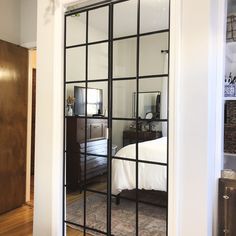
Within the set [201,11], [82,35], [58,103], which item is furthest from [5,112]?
[201,11]

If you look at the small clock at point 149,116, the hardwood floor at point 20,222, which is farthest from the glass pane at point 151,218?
the hardwood floor at point 20,222

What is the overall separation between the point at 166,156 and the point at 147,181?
0.92ft

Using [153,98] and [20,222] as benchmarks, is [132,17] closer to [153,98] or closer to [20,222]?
[153,98]

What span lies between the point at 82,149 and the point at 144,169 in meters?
0.67

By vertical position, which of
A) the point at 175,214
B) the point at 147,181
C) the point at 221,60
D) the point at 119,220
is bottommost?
the point at 119,220

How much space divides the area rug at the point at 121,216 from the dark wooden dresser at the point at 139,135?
0.51 m

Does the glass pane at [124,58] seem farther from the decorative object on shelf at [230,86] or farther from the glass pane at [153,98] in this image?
the decorative object on shelf at [230,86]

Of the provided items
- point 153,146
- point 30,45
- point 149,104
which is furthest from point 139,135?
point 30,45

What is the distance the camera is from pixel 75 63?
2.36 m

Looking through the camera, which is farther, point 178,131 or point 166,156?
point 166,156

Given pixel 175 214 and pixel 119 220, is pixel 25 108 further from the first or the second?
pixel 175 214

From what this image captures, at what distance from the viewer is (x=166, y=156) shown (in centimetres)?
184

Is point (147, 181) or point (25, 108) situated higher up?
point (25, 108)

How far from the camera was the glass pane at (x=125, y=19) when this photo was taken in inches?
78.6
